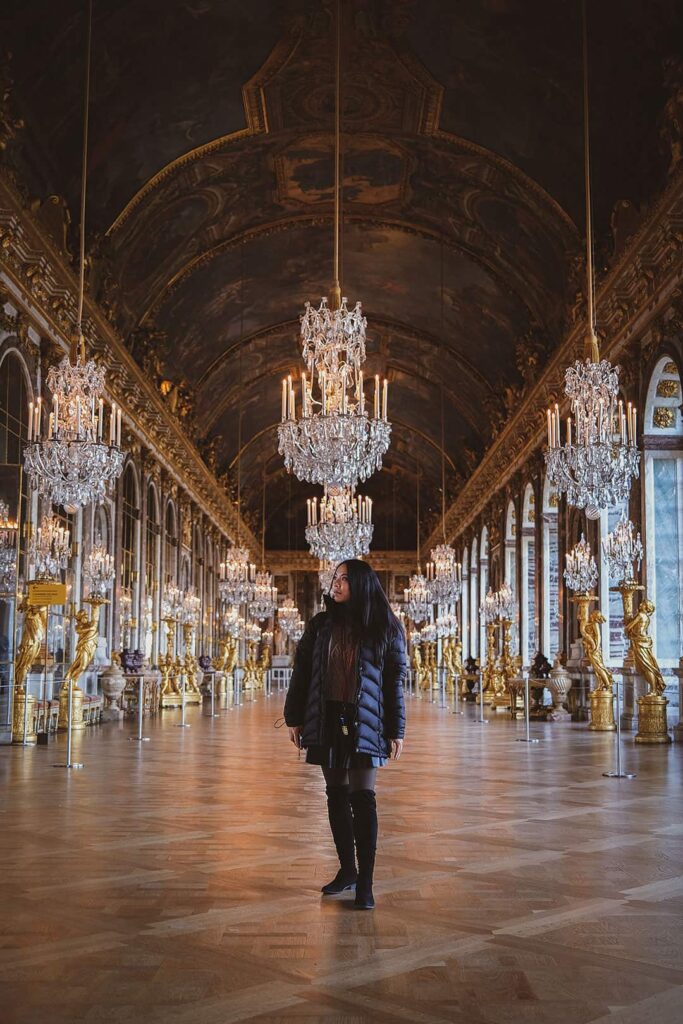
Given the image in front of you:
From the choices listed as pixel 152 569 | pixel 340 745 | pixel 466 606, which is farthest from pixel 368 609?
pixel 466 606

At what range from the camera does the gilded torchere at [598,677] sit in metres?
15.6

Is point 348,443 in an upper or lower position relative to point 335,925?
upper

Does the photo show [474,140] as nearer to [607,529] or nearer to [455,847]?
[607,529]

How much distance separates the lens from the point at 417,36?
52.4 ft

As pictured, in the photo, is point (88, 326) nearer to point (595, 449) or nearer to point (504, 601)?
point (595, 449)

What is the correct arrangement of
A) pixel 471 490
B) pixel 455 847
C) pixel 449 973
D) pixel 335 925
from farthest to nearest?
1. pixel 471 490
2. pixel 455 847
3. pixel 335 925
4. pixel 449 973

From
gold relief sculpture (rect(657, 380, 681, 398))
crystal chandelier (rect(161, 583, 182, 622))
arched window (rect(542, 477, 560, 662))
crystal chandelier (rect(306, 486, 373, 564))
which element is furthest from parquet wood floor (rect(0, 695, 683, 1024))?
arched window (rect(542, 477, 560, 662))

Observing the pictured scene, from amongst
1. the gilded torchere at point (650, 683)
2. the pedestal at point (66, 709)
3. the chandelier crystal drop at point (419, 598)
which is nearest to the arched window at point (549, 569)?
the chandelier crystal drop at point (419, 598)

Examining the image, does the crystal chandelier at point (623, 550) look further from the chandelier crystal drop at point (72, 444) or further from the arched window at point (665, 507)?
the chandelier crystal drop at point (72, 444)

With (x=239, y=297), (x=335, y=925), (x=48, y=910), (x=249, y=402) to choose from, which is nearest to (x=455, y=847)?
(x=335, y=925)

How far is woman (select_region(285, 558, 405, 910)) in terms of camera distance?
4578 millimetres

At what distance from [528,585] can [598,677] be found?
1013 cm

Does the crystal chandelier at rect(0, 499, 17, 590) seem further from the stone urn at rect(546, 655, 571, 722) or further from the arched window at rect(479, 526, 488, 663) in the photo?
the arched window at rect(479, 526, 488, 663)

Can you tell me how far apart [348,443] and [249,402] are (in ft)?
80.4
